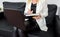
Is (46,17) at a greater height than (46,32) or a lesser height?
greater

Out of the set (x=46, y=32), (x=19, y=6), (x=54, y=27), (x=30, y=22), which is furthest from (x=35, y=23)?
A: (x=19, y=6)

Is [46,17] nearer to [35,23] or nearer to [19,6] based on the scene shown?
[35,23]

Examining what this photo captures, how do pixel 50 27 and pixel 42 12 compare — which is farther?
pixel 50 27

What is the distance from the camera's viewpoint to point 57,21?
202 cm

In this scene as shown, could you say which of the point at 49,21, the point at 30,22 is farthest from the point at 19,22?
the point at 49,21

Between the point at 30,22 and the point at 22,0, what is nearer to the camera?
the point at 30,22

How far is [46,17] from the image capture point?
2.04 m

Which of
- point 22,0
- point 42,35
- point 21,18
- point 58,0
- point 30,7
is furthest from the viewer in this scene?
point 22,0

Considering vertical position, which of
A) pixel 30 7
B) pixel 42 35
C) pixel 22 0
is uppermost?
pixel 22 0

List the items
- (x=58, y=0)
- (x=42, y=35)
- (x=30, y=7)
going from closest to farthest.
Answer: (x=42, y=35), (x=30, y=7), (x=58, y=0)

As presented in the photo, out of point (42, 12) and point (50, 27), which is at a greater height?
point (42, 12)

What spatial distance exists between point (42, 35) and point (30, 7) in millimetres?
531

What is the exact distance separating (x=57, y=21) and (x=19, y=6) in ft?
2.80

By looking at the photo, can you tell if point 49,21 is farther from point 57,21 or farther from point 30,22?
point 30,22
